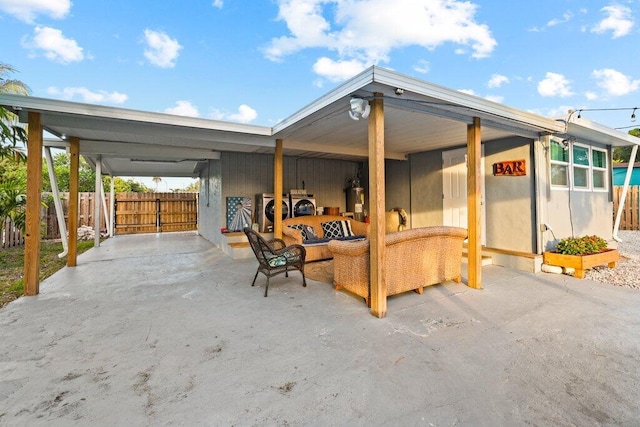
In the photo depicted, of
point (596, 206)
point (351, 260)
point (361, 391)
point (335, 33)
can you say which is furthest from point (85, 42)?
point (596, 206)

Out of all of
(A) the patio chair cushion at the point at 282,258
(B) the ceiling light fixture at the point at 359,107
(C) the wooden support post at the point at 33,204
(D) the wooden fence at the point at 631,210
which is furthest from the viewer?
(D) the wooden fence at the point at 631,210

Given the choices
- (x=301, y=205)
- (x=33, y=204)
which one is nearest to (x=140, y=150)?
(x=33, y=204)

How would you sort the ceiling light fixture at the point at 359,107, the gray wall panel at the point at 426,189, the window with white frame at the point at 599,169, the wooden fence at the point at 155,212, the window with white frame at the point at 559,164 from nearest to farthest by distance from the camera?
the ceiling light fixture at the point at 359,107 → the window with white frame at the point at 559,164 → the window with white frame at the point at 599,169 → the gray wall panel at the point at 426,189 → the wooden fence at the point at 155,212

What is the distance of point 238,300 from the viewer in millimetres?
3471

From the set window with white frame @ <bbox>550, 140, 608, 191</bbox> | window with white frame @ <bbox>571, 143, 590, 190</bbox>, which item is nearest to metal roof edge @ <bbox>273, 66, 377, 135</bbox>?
window with white frame @ <bbox>550, 140, 608, 191</bbox>

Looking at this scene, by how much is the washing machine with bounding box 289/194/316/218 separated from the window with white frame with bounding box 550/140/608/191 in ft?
16.3

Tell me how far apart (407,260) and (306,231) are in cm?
279

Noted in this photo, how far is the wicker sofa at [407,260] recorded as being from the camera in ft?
10.7

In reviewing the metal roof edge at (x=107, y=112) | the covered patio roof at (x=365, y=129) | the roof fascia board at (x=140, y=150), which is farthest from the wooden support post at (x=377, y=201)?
the roof fascia board at (x=140, y=150)

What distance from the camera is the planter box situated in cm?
438

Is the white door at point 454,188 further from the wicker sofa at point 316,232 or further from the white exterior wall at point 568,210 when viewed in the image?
the wicker sofa at point 316,232

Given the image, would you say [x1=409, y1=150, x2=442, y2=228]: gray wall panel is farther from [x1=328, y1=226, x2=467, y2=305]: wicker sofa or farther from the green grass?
the green grass

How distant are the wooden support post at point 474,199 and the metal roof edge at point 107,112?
11.1ft

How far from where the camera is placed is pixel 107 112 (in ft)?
12.2
